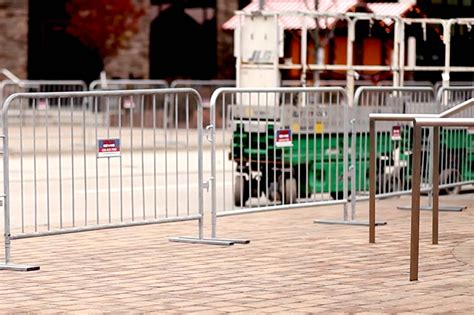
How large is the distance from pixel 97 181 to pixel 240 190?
3684 millimetres

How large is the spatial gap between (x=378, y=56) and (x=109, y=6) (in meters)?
8.87

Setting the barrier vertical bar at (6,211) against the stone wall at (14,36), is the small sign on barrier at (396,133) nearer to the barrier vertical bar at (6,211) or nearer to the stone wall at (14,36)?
the barrier vertical bar at (6,211)

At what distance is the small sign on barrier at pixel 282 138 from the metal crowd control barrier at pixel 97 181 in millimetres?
840

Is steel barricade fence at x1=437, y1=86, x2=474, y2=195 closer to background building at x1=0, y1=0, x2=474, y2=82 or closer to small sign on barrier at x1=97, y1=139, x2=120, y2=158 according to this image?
small sign on barrier at x1=97, y1=139, x2=120, y2=158

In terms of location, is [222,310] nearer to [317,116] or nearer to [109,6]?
[317,116]

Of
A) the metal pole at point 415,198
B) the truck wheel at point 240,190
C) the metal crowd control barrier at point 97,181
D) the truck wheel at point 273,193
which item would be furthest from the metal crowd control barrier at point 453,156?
the metal pole at point 415,198

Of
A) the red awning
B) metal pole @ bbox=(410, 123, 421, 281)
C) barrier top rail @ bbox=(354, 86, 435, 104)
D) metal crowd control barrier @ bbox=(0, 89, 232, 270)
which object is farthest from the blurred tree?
metal pole @ bbox=(410, 123, 421, 281)

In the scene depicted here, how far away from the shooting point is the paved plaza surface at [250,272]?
893 cm

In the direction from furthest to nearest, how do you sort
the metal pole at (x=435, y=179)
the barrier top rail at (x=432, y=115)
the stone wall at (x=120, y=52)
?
1. the stone wall at (x=120, y=52)
2. the metal pole at (x=435, y=179)
3. the barrier top rail at (x=432, y=115)

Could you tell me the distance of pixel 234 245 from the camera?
1214cm

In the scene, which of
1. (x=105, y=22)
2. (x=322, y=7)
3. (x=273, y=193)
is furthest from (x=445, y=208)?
(x=105, y=22)

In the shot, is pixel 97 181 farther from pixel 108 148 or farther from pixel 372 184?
pixel 372 184

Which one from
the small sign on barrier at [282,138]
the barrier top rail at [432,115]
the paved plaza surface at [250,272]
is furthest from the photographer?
the small sign on barrier at [282,138]

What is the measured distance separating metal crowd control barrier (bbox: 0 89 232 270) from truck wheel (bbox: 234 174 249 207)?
1.62ft
